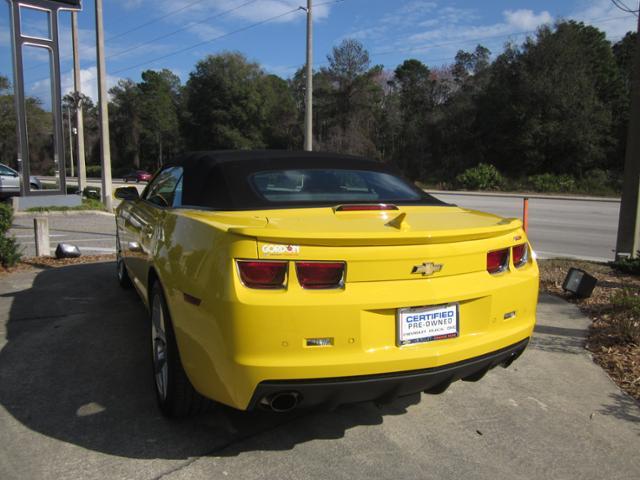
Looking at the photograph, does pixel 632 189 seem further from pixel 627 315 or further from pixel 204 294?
pixel 204 294

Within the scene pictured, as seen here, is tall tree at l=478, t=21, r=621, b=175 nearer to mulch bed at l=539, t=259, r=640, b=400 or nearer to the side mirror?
mulch bed at l=539, t=259, r=640, b=400

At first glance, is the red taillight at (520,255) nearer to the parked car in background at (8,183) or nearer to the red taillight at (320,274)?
the red taillight at (320,274)

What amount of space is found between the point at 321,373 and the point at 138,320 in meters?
3.12

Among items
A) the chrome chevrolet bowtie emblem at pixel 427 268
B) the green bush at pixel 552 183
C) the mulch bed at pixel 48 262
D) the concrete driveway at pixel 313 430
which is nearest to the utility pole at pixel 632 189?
the concrete driveway at pixel 313 430

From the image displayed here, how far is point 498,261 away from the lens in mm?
2926

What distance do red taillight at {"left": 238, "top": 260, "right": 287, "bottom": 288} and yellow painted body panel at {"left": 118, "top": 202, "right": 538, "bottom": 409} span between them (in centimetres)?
4

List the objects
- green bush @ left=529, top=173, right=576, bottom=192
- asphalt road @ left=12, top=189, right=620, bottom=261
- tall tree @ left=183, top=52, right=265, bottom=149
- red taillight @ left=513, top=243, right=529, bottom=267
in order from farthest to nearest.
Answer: tall tree @ left=183, top=52, right=265, bottom=149
green bush @ left=529, top=173, right=576, bottom=192
asphalt road @ left=12, top=189, right=620, bottom=261
red taillight @ left=513, top=243, right=529, bottom=267

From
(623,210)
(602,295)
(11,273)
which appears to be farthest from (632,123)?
(11,273)

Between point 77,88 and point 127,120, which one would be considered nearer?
point 77,88

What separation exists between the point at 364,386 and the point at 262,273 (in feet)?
2.30

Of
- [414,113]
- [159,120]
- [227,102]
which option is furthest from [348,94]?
[159,120]

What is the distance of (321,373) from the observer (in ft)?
7.80

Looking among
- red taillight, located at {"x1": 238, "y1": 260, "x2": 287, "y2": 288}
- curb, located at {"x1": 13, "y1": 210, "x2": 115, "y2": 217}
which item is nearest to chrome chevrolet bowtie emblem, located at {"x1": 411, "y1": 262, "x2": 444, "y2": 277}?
red taillight, located at {"x1": 238, "y1": 260, "x2": 287, "y2": 288}

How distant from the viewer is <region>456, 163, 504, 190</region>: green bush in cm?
4025
